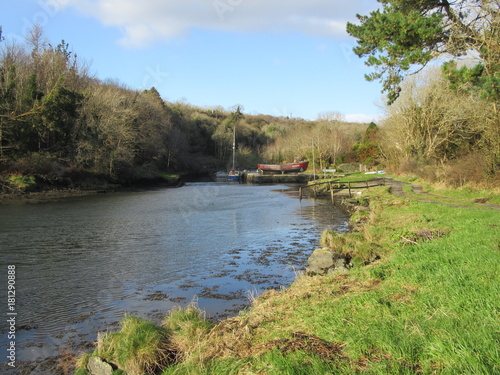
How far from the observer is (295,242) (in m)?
16.5

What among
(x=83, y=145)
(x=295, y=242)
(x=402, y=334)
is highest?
(x=83, y=145)

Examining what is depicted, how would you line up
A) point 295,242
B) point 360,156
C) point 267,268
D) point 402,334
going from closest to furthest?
point 402,334
point 267,268
point 295,242
point 360,156

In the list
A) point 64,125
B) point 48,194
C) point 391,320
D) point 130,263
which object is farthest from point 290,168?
point 391,320

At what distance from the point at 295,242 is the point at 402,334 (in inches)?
471

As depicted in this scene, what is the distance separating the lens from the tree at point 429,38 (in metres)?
13.3

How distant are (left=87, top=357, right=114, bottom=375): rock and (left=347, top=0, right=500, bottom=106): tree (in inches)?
505

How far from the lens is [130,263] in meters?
13.0

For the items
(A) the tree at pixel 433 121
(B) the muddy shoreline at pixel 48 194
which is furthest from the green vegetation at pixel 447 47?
(B) the muddy shoreline at pixel 48 194

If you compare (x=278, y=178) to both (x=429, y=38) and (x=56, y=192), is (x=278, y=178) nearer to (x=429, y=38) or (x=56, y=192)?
(x=56, y=192)

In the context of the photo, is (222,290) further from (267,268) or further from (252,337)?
(252,337)

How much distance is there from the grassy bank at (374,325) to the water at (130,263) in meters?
2.13

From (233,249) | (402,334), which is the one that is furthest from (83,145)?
(402,334)

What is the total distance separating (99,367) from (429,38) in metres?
14.3

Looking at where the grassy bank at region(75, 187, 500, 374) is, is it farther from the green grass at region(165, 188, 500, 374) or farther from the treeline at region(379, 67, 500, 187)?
the treeline at region(379, 67, 500, 187)
